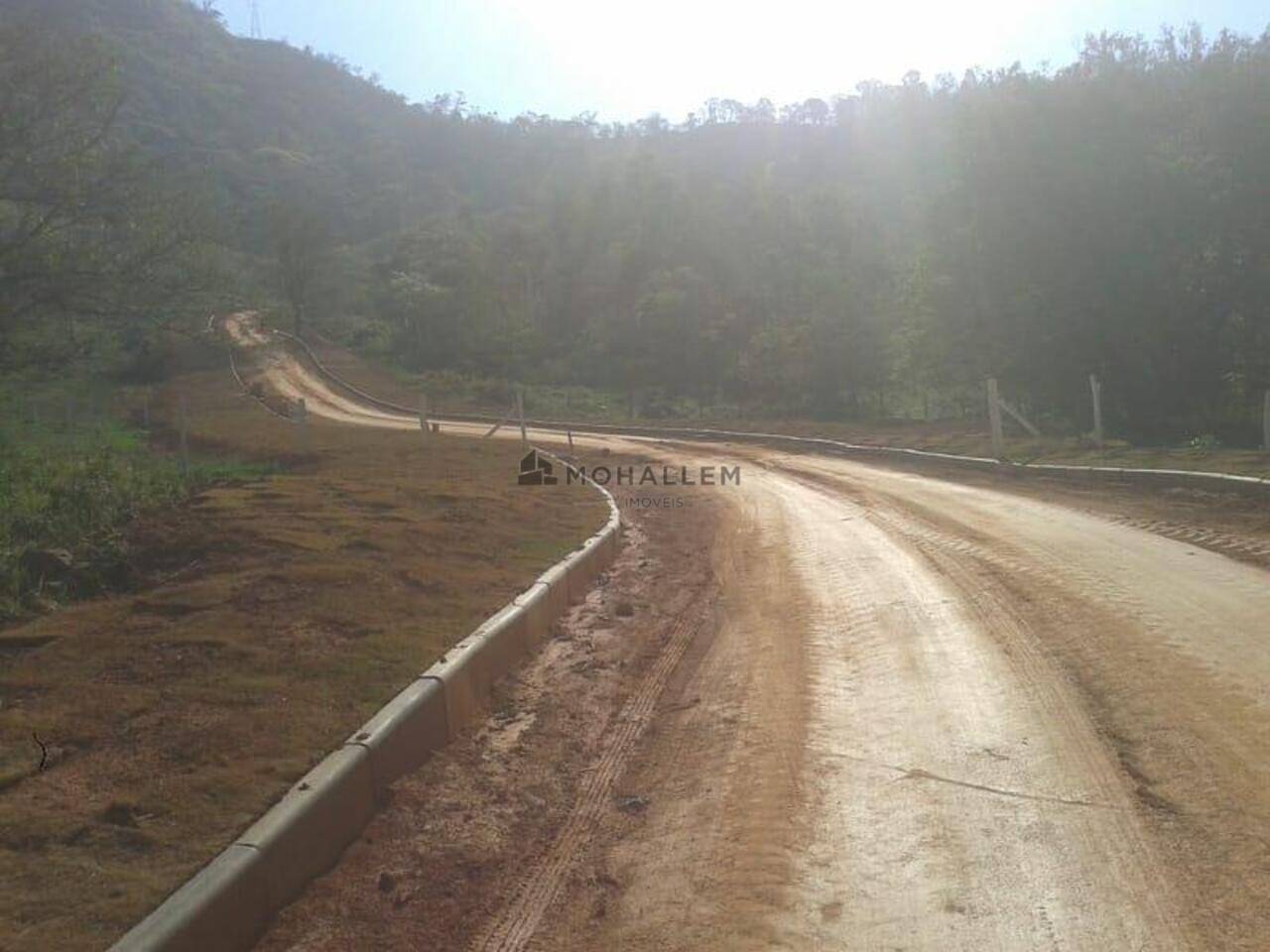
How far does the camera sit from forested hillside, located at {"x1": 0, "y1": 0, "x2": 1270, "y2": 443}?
16.0 m

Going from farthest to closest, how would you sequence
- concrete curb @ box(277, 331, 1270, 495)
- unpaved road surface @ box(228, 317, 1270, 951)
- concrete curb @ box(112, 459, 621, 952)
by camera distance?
concrete curb @ box(277, 331, 1270, 495), unpaved road surface @ box(228, 317, 1270, 951), concrete curb @ box(112, 459, 621, 952)

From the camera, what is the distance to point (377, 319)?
247 ft

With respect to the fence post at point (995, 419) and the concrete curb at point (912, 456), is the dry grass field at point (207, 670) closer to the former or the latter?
the concrete curb at point (912, 456)

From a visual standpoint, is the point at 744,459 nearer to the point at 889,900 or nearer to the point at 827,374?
the point at 827,374

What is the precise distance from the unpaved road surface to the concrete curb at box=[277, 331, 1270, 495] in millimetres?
6210

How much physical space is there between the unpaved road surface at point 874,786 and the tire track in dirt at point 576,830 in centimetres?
1

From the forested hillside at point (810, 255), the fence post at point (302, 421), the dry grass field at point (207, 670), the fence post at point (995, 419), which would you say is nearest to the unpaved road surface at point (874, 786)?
the dry grass field at point (207, 670)

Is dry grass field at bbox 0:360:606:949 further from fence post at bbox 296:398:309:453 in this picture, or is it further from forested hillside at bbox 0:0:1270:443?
fence post at bbox 296:398:309:453

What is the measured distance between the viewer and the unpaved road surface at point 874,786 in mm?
3994

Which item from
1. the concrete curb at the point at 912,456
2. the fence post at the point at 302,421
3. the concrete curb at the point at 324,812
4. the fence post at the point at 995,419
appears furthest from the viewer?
the fence post at the point at 302,421

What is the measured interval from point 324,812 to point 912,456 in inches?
844

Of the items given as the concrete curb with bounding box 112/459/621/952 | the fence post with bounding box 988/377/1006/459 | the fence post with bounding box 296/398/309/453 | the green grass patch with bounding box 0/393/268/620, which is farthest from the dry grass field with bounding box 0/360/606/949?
the fence post with bounding box 988/377/1006/459

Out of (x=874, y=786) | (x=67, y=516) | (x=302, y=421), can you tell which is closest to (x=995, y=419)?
(x=302, y=421)

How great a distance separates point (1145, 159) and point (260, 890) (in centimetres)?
3224
